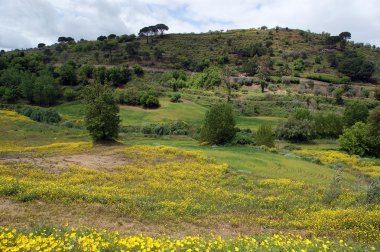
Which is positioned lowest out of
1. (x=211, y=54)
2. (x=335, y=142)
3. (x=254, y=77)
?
(x=335, y=142)

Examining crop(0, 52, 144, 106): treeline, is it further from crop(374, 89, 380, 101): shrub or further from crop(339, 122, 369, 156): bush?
crop(374, 89, 380, 101): shrub

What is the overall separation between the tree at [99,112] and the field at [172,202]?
2.06 metres

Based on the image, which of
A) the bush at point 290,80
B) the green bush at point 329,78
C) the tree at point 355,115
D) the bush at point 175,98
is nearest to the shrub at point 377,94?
the green bush at point 329,78

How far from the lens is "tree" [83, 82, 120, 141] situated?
1484 inches

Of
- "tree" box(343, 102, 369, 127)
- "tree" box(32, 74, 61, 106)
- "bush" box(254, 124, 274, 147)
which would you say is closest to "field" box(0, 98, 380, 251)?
"bush" box(254, 124, 274, 147)

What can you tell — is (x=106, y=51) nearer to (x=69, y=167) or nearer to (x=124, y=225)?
(x=69, y=167)

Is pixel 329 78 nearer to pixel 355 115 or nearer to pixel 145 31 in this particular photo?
pixel 355 115

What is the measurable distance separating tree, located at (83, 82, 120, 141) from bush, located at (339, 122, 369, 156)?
121 ft

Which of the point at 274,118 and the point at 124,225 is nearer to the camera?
the point at 124,225

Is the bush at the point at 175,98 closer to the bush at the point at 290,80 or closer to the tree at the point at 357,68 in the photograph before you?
the bush at the point at 290,80

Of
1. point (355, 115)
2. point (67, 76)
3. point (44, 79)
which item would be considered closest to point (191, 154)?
point (355, 115)

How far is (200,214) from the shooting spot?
1748cm

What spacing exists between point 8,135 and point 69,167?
24318 millimetres

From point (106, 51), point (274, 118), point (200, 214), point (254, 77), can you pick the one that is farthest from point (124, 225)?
point (106, 51)
